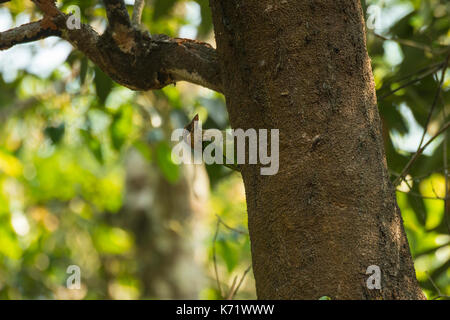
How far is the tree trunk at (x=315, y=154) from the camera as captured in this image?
70 cm

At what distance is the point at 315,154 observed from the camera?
2.43 feet

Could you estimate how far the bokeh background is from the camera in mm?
1631

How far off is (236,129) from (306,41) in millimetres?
164

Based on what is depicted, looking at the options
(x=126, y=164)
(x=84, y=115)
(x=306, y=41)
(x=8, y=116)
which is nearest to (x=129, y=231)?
(x=126, y=164)

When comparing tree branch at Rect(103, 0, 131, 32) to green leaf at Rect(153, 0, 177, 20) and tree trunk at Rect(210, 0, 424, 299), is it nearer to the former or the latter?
tree trunk at Rect(210, 0, 424, 299)

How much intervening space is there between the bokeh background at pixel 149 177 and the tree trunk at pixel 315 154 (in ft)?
1.38

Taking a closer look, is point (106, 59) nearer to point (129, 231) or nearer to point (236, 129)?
point (236, 129)

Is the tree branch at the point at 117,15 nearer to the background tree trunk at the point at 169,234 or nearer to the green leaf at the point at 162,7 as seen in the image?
the green leaf at the point at 162,7

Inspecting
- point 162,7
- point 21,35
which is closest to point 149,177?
point 162,7

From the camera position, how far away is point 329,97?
29.7 inches

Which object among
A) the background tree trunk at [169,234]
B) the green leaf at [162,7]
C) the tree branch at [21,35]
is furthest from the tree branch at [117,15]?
the background tree trunk at [169,234]

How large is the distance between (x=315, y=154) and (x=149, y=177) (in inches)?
131

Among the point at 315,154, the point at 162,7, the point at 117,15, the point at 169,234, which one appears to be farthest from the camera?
the point at 169,234

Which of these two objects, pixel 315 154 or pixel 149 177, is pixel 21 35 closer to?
pixel 315 154
